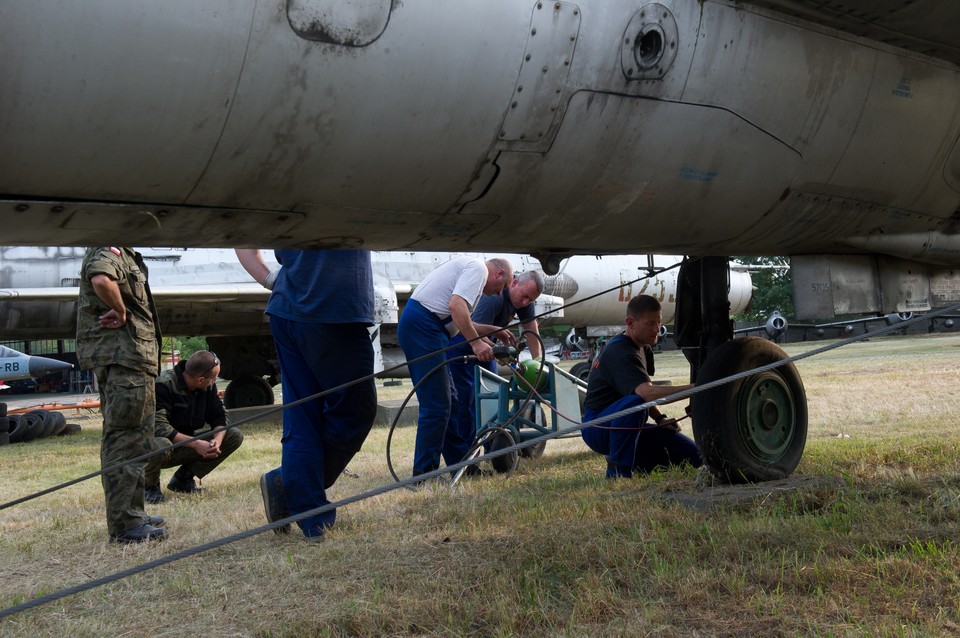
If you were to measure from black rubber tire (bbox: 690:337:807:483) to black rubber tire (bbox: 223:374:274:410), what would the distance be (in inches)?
411

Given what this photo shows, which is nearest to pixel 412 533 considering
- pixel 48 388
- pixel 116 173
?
pixel 116 173

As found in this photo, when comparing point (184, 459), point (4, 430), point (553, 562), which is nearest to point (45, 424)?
point (4, 430)

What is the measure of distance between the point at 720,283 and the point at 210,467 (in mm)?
3388

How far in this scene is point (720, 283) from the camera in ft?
16.0

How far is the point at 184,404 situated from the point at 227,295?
7.16 metres

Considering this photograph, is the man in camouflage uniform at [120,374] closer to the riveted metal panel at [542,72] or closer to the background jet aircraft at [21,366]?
the riveted metal panel at [542,72]

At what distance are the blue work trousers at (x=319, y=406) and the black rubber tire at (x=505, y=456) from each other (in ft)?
5.94

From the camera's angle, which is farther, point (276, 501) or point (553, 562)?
point (276, 501)

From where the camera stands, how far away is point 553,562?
2902 millimetres

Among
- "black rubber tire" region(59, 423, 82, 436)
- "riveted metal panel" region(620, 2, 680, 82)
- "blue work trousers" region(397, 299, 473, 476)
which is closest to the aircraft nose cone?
"black rubber tire" region(59, 423, 82, 436)

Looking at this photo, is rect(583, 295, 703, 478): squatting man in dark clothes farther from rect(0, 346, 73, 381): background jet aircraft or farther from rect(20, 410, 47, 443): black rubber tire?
rect(0, 346, 73, 381): background jet aircraft

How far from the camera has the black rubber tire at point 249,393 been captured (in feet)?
45.4

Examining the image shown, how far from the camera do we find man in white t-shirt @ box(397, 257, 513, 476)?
519 cm

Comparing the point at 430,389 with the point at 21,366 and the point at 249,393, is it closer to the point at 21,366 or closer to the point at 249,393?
the point at 249,393
